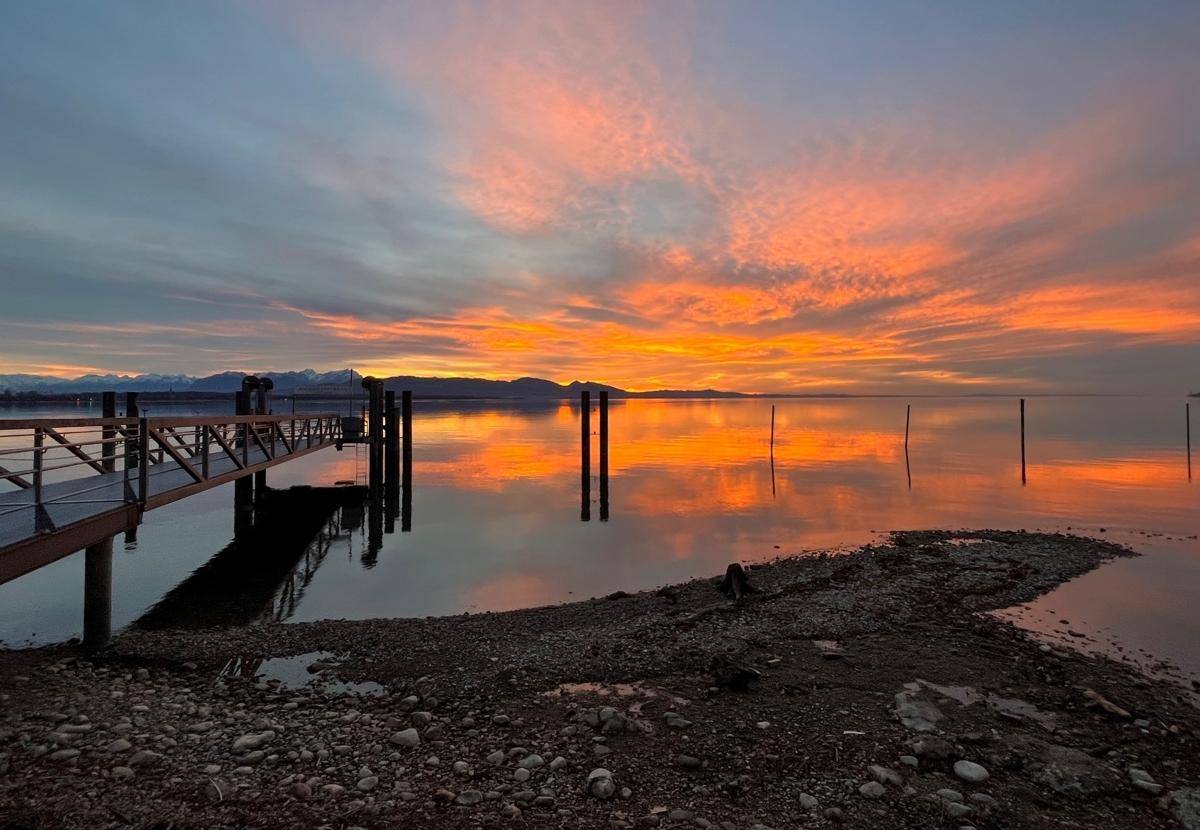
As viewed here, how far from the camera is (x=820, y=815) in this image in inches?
209

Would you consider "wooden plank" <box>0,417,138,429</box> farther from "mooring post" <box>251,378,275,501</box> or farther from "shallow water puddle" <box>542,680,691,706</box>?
"mooring post" <box>251,378,275,501</box>

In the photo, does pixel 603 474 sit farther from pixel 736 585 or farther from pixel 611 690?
pixel 611 690

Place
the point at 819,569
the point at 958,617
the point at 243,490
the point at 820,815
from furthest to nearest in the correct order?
the point at 243,490, the point at 819,569, the point at 958,617, the point at 820,815

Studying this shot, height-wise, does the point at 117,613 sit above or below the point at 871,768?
below

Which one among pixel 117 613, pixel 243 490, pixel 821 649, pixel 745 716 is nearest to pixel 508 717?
pixel 745 716

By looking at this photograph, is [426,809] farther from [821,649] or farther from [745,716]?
[821,649]

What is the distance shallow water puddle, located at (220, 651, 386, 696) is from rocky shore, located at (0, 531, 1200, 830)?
5 centimetres

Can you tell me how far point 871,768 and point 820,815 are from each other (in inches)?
38.5

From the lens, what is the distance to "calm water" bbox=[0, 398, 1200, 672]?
13.2 meters

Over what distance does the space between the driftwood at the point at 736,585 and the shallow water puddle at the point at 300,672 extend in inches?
284

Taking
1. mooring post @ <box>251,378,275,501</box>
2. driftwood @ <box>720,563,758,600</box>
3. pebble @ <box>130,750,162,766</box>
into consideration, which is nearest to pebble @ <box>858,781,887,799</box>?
driftwood @ <box>720,563,758,600</box>

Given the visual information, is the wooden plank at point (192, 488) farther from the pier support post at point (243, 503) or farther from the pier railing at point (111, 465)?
the pier support post at point (243, 503)

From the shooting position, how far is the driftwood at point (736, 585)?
12.6 m

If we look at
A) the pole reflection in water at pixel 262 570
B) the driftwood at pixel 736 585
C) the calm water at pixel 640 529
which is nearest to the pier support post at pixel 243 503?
the pole reflection in water at pixel 262 570
